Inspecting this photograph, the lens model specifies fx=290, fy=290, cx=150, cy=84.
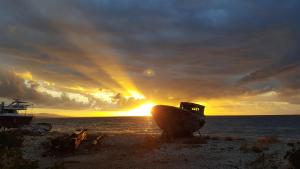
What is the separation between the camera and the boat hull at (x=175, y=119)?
41969 millimetres

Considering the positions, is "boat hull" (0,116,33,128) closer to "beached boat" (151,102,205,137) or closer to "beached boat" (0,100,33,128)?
"beached boat" (0,100,33,128)

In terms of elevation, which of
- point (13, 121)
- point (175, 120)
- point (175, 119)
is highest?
point (175, 119)

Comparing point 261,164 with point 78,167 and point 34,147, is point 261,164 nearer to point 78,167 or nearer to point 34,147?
point 78,167

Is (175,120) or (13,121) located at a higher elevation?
(175,120)

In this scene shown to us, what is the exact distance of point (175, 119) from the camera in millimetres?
41938

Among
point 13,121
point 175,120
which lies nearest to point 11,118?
point 13,121

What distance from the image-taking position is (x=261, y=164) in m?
20.5

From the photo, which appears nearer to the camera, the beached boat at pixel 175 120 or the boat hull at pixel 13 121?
the beached boat at pixel 175 120

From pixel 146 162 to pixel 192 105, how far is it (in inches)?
1042

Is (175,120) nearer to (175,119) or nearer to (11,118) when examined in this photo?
(175,119)

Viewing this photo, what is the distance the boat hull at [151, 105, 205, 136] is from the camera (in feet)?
138

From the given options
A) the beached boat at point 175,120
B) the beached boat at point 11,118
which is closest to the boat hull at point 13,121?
the beached boat at point 11,118

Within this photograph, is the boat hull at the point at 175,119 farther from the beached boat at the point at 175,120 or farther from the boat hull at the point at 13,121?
the boat hull at the point at 13,121

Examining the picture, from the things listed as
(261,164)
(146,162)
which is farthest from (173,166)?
(261,164)
